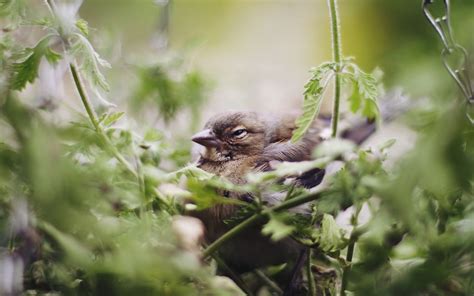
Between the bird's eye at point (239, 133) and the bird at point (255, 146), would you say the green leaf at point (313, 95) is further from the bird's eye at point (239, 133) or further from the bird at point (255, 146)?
the bird's eye at point (239, 133)

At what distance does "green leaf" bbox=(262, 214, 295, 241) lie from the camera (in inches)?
21.6

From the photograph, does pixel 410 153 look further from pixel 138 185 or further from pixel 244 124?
pixel 244 124

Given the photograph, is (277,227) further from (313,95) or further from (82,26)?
(82,26)

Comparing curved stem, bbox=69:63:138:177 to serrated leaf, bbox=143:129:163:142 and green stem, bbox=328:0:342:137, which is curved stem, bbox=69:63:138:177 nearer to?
serrated leaf, bbox=143:129:163:142

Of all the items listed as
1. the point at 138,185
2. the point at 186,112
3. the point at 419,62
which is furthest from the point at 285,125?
the point at 138,185

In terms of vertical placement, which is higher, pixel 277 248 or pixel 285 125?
pixel 285 125

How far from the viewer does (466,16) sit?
3.06ft

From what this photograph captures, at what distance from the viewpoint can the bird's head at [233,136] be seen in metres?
1.24

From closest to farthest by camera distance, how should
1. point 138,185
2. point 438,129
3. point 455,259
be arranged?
point 438,129 < point 455,259 < point 138,185

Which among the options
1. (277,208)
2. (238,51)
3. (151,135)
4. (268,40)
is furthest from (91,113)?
(268,40)

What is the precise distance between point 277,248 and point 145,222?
34 cm

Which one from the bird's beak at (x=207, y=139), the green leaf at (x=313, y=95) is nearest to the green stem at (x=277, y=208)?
the green leaf at (x=313, y=95)

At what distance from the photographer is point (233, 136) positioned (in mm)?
1282

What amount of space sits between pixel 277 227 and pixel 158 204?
9.2 inches
